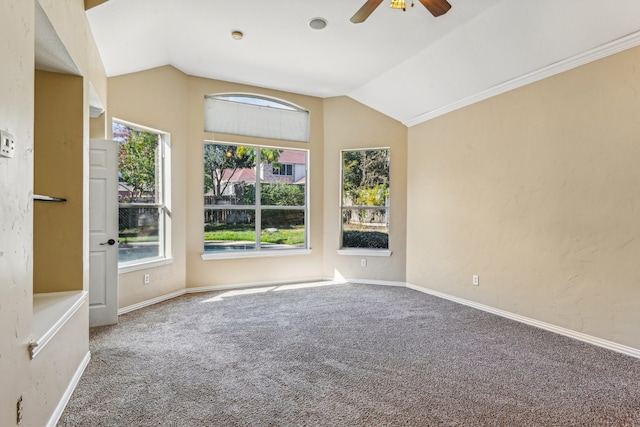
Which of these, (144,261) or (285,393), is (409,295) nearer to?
(285,393)

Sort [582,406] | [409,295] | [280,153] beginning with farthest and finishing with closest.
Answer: [280,153], [409,295], [582,406]

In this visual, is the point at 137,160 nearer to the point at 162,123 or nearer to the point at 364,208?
the point at 162,123

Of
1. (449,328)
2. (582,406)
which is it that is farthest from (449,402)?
(449,328)

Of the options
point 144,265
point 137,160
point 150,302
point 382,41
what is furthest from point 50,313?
point 382,41

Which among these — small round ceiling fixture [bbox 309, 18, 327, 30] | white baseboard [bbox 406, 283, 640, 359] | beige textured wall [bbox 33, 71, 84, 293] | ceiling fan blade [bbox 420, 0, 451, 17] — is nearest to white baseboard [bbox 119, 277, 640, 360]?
white baseboard [bbox 406, 283, 640, 359]

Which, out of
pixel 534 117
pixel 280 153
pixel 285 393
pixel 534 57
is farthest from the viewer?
pixel 280 153

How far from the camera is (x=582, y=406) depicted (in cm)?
217

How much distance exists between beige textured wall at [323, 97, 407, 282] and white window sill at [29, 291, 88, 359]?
12.7 ft

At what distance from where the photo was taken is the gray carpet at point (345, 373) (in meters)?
2.08

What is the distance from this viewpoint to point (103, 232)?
3.70m

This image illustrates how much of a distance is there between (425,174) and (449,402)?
3635 millimetres

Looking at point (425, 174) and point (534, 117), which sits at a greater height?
point (534, 117)

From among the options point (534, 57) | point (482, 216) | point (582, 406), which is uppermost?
point (534, 57)

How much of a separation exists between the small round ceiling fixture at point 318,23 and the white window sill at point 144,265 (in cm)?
351
